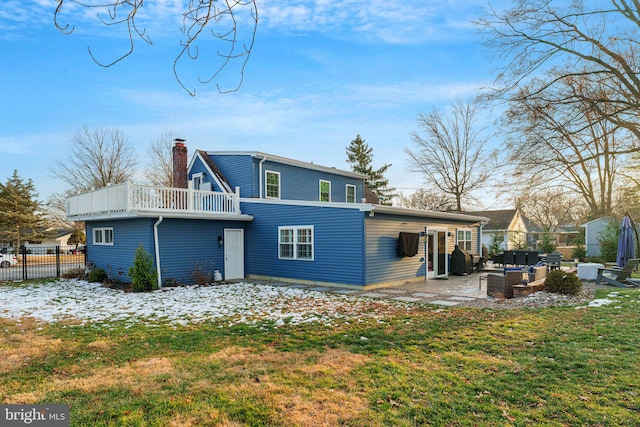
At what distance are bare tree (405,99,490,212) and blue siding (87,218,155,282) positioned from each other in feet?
77.9

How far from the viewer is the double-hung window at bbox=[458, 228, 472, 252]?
669 inches

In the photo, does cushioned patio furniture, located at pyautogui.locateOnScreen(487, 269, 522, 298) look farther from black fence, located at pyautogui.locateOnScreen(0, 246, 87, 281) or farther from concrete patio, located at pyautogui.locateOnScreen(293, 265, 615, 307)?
black fence, located at pyautogui.locateOnScreen(0, 246, 87, 281)

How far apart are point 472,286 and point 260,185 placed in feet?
28.8

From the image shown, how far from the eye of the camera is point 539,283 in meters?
10.6

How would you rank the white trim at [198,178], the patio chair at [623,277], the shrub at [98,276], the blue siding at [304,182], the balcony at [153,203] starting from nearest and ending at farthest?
1. the patio chair at [623,277]
2. the balcony at [153,203]
3. the shrub at [98,276]
4. the white trim at [198,178]
5. the blue siding at [304,182]

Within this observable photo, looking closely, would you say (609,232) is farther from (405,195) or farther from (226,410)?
(226,410)

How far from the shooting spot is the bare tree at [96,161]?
29.1 metres

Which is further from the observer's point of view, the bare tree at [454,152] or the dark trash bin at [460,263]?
the bare tree at [454,152]

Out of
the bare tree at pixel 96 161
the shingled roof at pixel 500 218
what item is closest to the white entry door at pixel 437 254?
the shingled roof at pixel 500 218

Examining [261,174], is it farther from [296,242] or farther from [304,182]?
[296,242]

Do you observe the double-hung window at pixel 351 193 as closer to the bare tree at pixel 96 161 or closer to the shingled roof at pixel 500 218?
the shingled roof at pixel 500 218

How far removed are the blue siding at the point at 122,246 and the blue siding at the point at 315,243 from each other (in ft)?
12.4

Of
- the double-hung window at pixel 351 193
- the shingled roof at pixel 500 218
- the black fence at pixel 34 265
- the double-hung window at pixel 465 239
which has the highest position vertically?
the double-hung window at pixel 351 193

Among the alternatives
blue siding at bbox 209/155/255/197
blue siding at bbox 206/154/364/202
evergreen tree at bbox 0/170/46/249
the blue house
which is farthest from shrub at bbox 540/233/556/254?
evergreen tree at bbox 0/170/46/249
